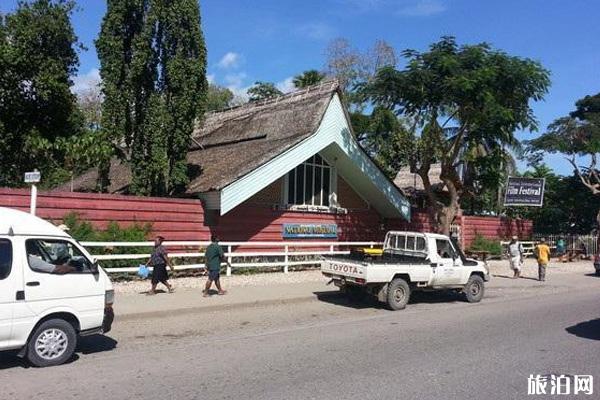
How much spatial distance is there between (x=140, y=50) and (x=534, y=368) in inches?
594

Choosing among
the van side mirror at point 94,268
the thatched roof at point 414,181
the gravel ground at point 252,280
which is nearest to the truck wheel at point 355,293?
the gravel ground at point 252,280

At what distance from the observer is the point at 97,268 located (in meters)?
8.52

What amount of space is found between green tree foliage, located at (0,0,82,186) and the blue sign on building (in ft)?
28.9

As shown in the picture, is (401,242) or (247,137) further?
(247,137)

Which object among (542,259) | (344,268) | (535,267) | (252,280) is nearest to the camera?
(344,268)

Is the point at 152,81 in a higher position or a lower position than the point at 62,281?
higher

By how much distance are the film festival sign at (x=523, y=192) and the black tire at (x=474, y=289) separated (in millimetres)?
16427

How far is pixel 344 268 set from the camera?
13.8 m

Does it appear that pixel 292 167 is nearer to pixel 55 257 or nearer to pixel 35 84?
pixel 35 84

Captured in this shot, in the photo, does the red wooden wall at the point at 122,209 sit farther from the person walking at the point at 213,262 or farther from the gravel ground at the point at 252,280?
the person walking at the point at 213,262

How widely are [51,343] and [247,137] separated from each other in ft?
57.2

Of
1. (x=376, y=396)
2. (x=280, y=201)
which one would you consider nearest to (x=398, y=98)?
(x=280, y=201)

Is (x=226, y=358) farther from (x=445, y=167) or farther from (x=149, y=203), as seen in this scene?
(x=445, y=167)

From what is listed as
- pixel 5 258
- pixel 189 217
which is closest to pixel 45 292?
pixel 5 258
